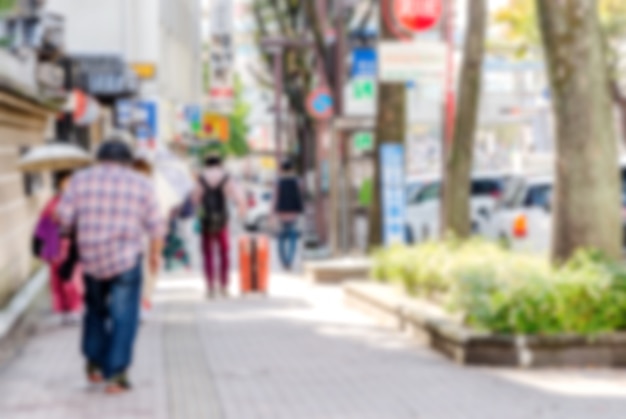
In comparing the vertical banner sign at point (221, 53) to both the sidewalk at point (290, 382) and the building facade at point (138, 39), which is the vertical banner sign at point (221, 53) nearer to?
the building facade at point (138, 39)

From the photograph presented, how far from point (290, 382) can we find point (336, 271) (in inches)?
520

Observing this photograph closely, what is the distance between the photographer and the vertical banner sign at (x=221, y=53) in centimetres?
5819

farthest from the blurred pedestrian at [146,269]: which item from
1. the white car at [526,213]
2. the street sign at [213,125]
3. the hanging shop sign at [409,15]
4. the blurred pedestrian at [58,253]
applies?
the street sign at [213,125]

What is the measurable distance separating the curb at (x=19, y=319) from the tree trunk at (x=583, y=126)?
4334 millimetres

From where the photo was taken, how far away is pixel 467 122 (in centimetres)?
1925

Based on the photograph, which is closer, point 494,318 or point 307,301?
point 494,318

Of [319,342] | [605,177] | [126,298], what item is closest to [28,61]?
[319,342]

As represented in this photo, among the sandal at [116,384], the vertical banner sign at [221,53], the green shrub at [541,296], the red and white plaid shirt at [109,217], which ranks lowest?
the sandal at [116,384]

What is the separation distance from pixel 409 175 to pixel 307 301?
1510cm

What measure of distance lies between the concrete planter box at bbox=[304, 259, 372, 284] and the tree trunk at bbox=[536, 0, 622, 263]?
33.5ft

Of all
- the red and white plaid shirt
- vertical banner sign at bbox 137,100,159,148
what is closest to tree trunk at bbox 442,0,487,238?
the red and white plaid shirt

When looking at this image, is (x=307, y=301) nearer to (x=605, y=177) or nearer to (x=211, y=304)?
(x=211, y=304)

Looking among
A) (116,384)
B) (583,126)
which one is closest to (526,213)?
(583,126)

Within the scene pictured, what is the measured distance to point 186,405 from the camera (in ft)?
31.4
